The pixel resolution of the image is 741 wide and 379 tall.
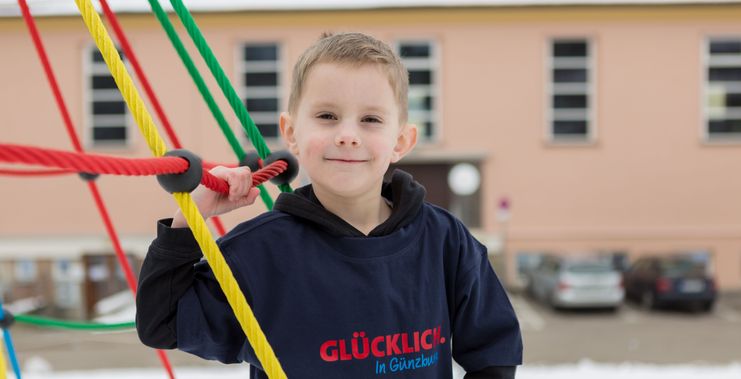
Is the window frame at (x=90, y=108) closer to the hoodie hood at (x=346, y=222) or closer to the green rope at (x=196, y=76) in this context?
the green rope at (x=196, y=76)

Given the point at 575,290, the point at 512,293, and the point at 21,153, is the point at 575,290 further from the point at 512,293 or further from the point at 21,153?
the point at 21,153

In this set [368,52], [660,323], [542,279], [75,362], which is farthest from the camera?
[542,279]

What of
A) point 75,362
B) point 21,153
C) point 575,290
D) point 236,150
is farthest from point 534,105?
point 21,153

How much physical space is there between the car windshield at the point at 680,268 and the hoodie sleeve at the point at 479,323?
9.47 metres

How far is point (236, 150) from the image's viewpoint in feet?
4.83

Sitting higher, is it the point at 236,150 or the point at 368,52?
the point at 368,52

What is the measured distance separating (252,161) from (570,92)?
414 inches

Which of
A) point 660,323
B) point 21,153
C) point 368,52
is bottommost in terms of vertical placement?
point 660,323

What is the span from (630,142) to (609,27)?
1820mm

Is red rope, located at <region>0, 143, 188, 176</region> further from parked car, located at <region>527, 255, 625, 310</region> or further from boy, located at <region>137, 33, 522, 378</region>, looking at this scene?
parked car, located at <region>527, 255, 625, 310</region>

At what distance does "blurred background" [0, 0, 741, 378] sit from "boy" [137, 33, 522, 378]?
993 cm

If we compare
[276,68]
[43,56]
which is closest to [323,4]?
[276,68]

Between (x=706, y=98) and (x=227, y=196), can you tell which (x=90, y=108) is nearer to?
(x=706, y=98)

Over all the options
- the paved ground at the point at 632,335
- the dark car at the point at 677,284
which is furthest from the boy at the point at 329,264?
the dark car at the point at 677,284
